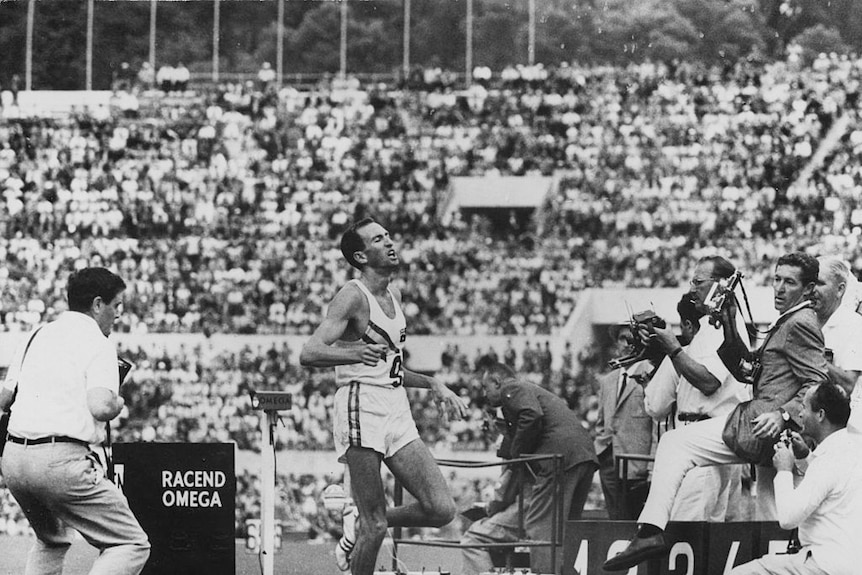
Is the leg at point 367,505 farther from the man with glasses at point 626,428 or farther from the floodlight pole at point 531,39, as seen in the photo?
the floodlight pole at point 531,39

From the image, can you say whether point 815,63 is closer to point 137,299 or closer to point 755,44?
point 755,44

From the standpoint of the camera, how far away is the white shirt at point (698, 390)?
717cm

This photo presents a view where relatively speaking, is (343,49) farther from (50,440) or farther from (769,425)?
(50,440)

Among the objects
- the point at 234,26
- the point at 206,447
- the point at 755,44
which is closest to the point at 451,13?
the point at 234,26

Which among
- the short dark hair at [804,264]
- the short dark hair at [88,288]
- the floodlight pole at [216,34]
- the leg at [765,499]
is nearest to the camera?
the short dark hair at [88,288]

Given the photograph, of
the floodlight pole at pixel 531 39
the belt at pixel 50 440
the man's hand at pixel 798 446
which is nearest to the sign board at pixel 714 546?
the man's hand at pixel 798 446

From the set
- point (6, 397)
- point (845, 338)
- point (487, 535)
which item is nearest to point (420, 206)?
point (487, 535)

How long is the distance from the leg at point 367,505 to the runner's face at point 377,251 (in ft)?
3.10

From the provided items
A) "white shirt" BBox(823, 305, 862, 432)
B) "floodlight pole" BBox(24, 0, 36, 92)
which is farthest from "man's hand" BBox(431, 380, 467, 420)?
"floodlight pole" BBox(24, 0, 36, 92)

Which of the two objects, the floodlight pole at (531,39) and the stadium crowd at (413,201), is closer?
the stadium crowd at (413,201)

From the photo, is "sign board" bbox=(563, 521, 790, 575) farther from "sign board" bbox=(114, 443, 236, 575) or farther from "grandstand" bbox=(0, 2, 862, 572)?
"grandstand" bbox=(0, 2, 862, 572)

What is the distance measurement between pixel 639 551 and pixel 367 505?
1.34 m

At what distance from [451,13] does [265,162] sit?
206 inches

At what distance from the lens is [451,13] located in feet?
94.8
